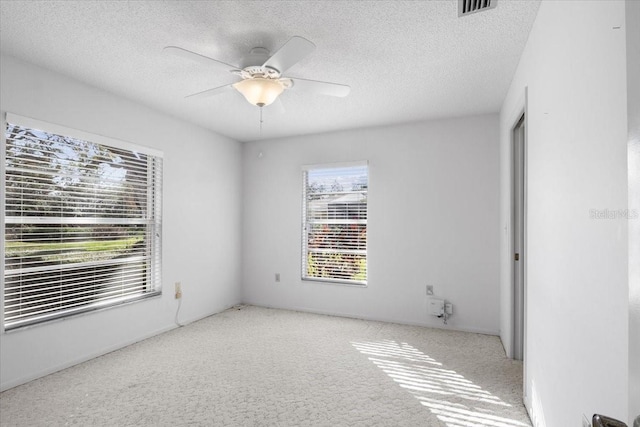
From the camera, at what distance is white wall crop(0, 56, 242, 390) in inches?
107

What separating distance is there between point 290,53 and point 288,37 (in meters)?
0.34

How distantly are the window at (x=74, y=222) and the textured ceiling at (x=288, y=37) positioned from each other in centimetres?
63

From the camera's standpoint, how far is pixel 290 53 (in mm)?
2055

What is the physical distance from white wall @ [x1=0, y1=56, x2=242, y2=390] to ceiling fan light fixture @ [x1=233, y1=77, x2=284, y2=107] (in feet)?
5.35

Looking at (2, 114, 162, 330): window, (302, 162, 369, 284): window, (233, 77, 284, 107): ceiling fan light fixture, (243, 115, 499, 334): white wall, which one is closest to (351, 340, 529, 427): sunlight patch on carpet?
(243, 115, 499, 334): white wall

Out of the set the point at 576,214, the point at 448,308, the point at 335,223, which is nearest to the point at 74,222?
the point at 335,223

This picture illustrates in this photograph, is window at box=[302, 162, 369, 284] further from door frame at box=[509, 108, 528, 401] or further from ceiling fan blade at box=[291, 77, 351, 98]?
ceiling fan blade at box=[291, 77, 351, 98]

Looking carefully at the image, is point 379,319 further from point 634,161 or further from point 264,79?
point 634,161

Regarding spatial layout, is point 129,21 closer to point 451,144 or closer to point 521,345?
point 451,144

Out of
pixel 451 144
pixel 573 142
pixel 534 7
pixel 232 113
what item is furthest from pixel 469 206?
pixel 232 113

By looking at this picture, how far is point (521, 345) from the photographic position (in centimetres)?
315

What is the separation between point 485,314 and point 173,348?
132 inches

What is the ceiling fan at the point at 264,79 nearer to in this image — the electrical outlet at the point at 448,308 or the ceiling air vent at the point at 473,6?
the ceiling air vent at the point at 473,6

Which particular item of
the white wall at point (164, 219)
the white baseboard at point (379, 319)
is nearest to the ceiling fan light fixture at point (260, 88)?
the white wall at point (164, 219)
